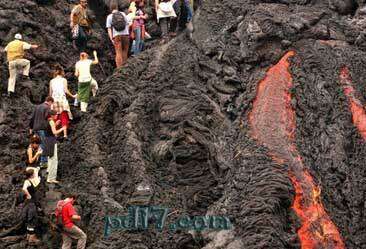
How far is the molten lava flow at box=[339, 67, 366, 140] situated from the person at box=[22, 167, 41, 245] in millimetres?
8879

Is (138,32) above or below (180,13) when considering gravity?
below

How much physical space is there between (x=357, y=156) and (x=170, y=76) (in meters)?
5.97

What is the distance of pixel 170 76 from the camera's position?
24.2m

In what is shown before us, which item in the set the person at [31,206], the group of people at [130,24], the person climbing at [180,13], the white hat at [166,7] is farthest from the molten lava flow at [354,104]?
the person at [31,206]

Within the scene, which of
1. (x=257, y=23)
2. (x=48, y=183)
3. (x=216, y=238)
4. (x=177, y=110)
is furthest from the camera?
(x=257, y=23)

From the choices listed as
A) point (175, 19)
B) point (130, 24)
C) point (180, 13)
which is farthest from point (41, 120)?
point (180, 13)

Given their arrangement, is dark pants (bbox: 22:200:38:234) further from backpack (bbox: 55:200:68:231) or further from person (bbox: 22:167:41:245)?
backpack (bbox: 55:200:68:231)

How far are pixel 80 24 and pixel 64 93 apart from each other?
5226 millimetres

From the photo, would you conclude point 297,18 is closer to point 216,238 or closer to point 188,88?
point 188,88

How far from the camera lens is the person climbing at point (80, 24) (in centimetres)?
2692

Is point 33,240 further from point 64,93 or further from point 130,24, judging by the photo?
point 130,24

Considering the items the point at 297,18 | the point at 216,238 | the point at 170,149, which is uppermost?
the point at 297,18

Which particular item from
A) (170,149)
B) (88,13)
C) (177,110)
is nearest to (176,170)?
(170,149)

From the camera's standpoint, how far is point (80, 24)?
27.2 m
